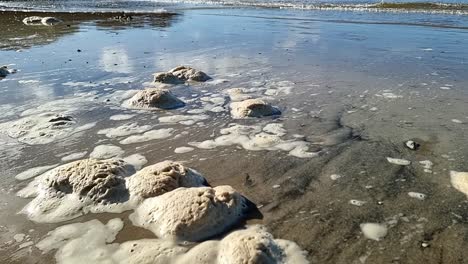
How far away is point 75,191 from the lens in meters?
3.79

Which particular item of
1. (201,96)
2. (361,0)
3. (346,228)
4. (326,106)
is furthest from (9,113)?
(361,0)

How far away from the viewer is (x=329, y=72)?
826 centimetres

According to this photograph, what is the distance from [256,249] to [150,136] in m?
2.78

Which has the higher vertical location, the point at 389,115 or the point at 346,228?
the point at 389,115

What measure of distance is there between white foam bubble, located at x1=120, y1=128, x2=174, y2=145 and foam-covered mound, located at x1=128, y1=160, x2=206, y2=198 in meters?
1.24

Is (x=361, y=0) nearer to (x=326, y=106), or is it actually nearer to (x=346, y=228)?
(x=326, y=106)

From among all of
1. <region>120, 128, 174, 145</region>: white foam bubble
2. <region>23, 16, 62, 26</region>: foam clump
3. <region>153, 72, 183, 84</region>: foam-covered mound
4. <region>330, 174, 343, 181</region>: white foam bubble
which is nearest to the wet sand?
<region>330, 174, 343, 181</region>: white foam bubble

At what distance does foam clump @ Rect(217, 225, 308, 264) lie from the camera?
2.83m

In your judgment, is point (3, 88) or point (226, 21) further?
point (226, 21)

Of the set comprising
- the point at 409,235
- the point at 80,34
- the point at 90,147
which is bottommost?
the point at 409,235

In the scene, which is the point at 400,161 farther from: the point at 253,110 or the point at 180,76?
the point at 180,76

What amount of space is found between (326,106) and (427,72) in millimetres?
3213

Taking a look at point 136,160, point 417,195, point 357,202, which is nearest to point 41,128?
point 136,160

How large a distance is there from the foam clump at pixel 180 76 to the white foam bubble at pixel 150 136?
242 cm
